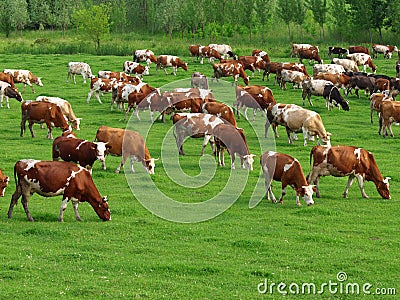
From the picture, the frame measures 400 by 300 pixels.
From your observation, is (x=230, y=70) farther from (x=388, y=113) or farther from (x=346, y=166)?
(x=346, y=166)

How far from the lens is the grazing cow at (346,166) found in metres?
20.9

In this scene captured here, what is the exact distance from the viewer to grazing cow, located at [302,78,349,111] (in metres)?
37.8

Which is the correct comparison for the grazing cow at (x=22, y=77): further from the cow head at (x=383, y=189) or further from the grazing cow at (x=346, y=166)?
the cow head at (x=383, y=189)

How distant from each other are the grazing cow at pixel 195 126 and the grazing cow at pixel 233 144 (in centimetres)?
83

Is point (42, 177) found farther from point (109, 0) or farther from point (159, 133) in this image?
point (109, 0)

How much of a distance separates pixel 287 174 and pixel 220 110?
9.84 m

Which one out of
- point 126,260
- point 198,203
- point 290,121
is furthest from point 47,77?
point 126,260

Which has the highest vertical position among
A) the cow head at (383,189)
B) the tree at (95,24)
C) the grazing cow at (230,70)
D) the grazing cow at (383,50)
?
the tree at (95,24)

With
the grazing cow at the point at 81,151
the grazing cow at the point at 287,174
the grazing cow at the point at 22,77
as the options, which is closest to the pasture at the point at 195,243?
the grazing cow at the point at 287,174

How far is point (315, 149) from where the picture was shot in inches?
835

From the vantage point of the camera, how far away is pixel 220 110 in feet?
96.7

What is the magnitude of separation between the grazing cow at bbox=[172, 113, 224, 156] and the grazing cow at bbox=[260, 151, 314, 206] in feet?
19.1

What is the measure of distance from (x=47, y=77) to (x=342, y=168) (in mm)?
29575

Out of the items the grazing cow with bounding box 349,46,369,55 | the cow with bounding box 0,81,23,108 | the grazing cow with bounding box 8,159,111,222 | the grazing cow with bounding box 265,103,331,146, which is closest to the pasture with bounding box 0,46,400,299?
the grazing cow with bounding box 8,159,111,222
